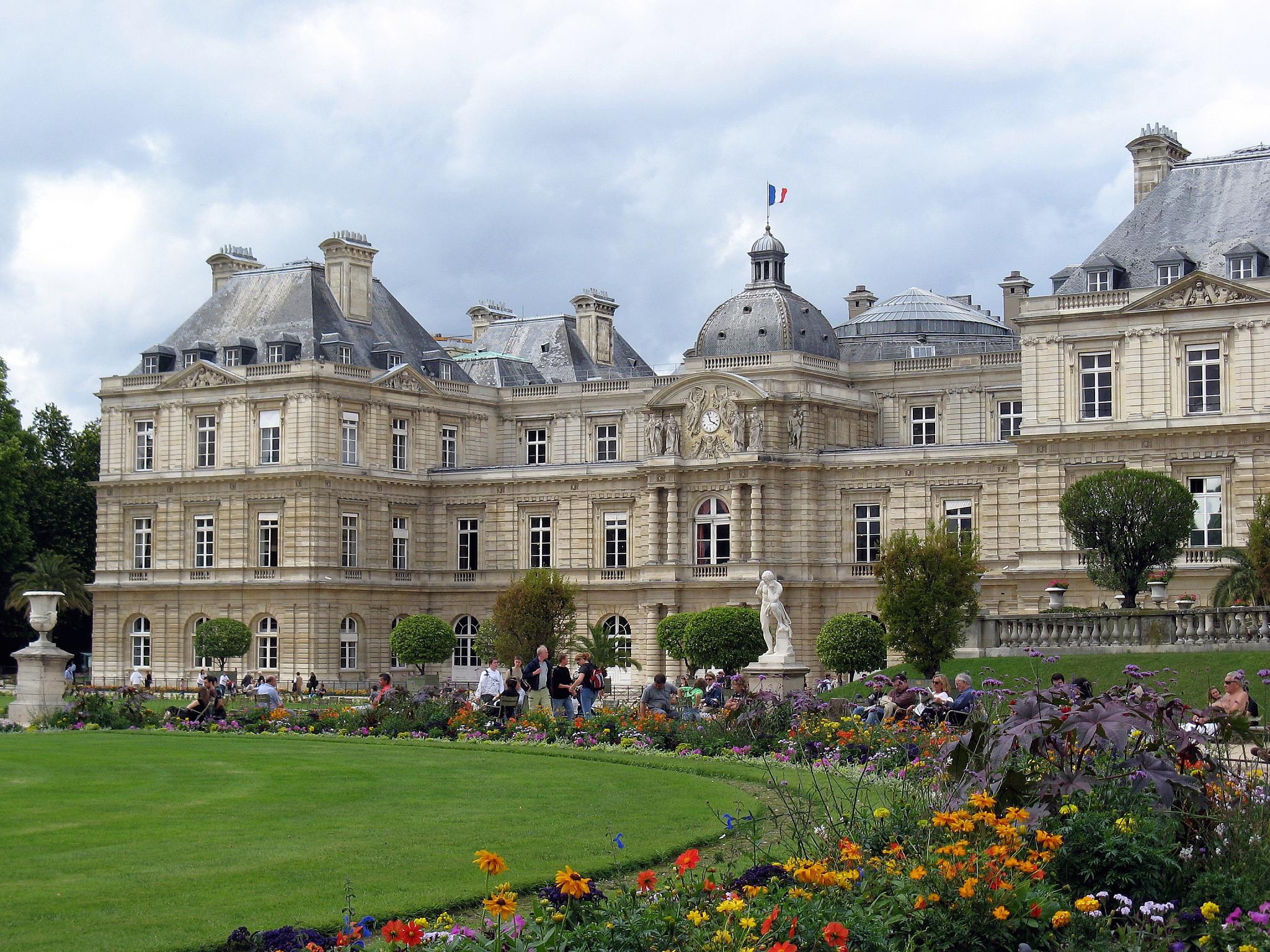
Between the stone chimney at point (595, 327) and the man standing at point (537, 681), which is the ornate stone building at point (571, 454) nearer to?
the stone chimney at point (595, 327)

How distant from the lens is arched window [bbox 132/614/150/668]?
231 ft

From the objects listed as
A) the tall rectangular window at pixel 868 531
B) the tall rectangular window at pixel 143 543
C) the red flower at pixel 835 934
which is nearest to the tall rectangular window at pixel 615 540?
the tall rectangular window at pixel 868 531

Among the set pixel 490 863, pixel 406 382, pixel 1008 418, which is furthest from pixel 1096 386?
pixel 490 863

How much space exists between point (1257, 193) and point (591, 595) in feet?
89.6

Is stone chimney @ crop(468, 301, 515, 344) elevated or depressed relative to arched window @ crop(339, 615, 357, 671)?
elevated

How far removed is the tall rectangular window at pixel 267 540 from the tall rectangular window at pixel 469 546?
7.40 meters

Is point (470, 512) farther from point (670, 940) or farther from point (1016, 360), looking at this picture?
point (670, 940)

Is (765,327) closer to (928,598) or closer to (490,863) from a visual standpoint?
(928,598)

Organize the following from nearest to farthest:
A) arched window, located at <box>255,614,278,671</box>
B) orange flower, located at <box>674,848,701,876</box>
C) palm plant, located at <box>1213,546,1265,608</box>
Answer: orange flower, located at <box>674,848,701,876</box> < palm plant, located at <box>1213,546,1265,608</box> < arched window, located at <box>255,614,278,671</box>

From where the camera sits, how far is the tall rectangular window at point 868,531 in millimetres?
63656

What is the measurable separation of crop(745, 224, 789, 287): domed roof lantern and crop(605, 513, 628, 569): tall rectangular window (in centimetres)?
1045

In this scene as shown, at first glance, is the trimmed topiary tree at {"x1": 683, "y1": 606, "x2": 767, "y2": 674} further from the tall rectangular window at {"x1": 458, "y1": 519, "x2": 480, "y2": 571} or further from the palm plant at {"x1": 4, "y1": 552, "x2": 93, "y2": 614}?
the palm plant at {"x1": 4, "y1": 552, "x2": 93, "y2": 614}

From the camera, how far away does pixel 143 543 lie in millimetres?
71062

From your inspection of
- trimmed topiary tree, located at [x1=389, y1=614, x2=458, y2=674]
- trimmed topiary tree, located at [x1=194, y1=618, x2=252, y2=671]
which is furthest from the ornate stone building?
trimmed topiary tree, located at [x1=389, y1=614, x2=458, y2=674]
